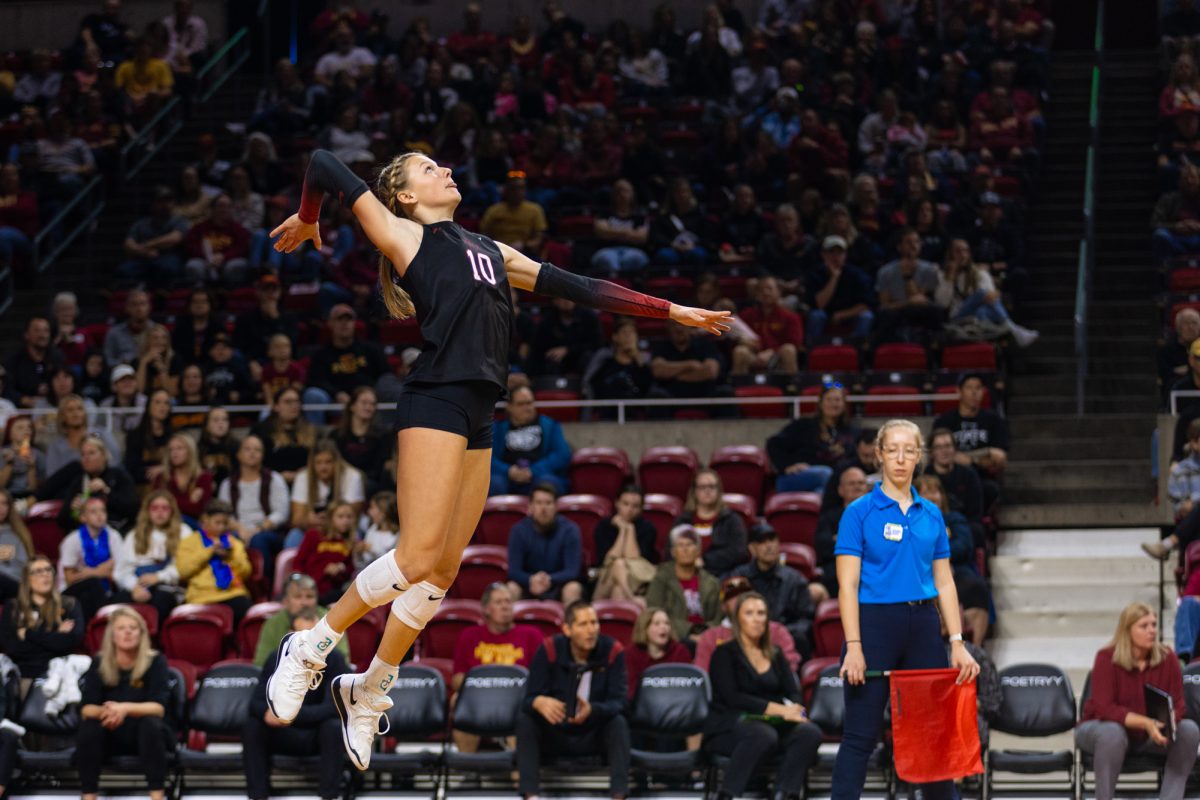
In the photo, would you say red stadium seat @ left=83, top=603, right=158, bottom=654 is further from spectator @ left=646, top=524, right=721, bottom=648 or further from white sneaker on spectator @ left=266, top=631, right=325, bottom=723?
white sneaker on spectator @ left=266, top=631, right=325, bottom=723

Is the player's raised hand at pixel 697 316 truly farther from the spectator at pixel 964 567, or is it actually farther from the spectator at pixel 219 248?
the spectator at pixel 219 248

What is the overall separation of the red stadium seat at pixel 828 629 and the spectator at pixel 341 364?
4.66m

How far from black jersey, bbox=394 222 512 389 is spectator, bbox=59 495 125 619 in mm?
7050

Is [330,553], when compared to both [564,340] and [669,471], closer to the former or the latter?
[669,471]

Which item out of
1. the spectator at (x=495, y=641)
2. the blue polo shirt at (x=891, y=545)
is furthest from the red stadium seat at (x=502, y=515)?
the blue polo shirt at (x=891, y=545)

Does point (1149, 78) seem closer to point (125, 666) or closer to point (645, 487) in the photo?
point (645, 487)

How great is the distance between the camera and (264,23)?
68.1 feet

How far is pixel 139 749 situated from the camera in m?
10.4

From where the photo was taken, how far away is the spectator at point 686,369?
13469mm

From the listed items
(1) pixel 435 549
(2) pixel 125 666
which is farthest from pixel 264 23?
(1) pixel 435 549

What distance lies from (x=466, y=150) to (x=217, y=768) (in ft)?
27.5

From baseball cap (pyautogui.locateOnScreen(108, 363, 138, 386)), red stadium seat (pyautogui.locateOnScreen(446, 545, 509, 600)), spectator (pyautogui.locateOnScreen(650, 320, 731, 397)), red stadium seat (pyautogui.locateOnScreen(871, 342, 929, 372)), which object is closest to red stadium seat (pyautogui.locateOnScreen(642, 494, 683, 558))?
red stadium seat (pyautogui.locateOnScreen(446, 545, 509, 600))

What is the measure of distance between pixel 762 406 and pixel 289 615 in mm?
4456

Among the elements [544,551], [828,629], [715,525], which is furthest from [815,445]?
[544,551]
